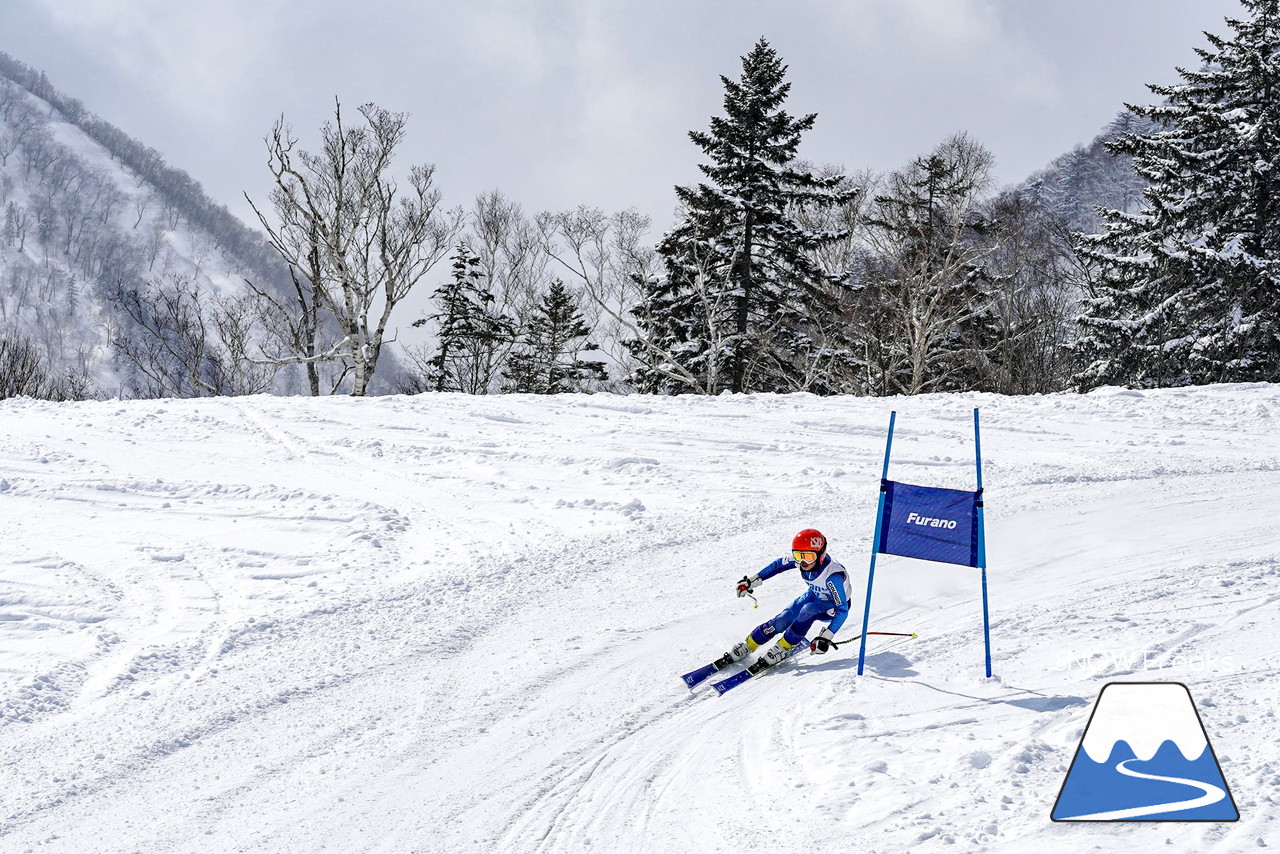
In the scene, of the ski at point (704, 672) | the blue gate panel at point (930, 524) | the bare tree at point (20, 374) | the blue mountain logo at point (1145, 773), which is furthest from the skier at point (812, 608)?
the bare tree at point (20, 374)

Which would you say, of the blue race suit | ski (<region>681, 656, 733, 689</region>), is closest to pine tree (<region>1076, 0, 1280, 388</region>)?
the blue race suit

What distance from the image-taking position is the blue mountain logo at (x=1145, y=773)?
390cm

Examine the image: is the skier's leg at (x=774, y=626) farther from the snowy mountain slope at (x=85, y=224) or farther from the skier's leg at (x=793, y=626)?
the snowy mountain slope at (x=85, y=224)

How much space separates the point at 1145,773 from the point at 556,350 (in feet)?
106

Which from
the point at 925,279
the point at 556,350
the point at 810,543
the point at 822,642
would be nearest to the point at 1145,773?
the point at 822,642

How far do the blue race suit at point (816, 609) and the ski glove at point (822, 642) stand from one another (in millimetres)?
46

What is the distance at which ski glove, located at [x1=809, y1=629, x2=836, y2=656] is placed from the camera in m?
6.79

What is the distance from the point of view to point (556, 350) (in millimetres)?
35406

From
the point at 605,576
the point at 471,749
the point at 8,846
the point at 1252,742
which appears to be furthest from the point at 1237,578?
the point at 8,846

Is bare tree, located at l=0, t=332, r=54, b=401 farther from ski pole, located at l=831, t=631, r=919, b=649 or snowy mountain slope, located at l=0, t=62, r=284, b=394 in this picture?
snowy mountain slope, located at l=0, t=62, r=284, b=394

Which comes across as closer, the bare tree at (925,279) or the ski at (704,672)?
the ski at (704,672)

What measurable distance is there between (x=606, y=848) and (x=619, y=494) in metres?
8.14

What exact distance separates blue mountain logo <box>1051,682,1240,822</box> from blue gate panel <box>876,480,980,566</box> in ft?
5.23

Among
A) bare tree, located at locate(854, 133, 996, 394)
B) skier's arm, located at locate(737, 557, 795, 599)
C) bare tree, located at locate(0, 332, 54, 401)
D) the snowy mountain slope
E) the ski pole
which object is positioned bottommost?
the ski pole
